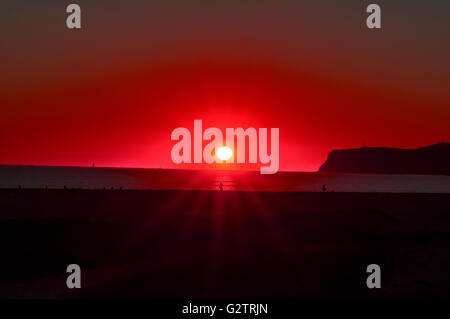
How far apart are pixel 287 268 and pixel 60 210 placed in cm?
2672

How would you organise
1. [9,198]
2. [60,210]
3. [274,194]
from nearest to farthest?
[60,210], [9,198], [274,194]

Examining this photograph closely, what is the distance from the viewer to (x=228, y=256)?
14.8m

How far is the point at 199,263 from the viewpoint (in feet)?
45.1

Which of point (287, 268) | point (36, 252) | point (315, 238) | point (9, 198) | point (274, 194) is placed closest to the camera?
point (287, 268)

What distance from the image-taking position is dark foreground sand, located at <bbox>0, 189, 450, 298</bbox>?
37.9ft

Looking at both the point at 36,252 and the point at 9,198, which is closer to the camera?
the point at 36,252

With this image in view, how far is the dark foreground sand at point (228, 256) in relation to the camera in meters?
11.6
